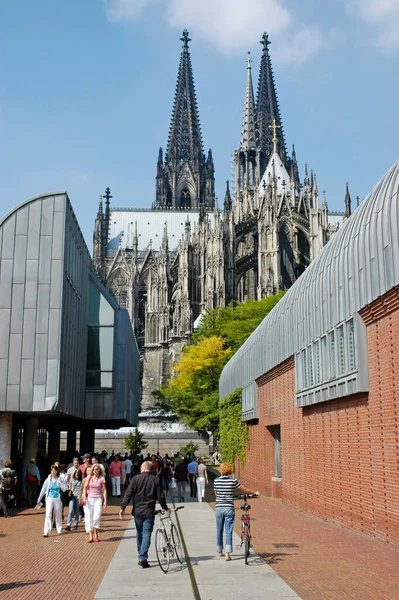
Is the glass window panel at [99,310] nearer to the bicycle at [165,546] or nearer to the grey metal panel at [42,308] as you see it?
the grey metal panel at [42,308]

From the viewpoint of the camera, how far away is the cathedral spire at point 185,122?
10625 cm

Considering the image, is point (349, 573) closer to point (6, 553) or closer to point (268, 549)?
point (268, 549)

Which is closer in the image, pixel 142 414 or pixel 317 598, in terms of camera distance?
pixel 317 598

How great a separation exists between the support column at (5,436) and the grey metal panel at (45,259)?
3766 mm

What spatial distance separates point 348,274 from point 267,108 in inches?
3794

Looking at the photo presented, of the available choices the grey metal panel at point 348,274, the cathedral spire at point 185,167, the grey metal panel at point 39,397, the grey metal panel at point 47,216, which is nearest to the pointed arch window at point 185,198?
the cathedral spire at point 185,167

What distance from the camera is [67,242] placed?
20047 mm

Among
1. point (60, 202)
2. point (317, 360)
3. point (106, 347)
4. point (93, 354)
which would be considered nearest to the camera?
point (317, 360)

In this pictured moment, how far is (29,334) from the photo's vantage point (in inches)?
731

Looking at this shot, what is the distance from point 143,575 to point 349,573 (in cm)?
262

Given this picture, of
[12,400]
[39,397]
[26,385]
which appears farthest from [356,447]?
[12,400]

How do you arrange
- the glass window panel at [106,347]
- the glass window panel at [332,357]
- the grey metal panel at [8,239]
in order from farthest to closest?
the glass window panel at [106,347], the grey metal panel at [8,239], the glass window panel at [332,357]

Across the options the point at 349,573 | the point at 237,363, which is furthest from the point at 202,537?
the point at 237,363

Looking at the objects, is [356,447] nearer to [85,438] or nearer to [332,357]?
[332,357]
